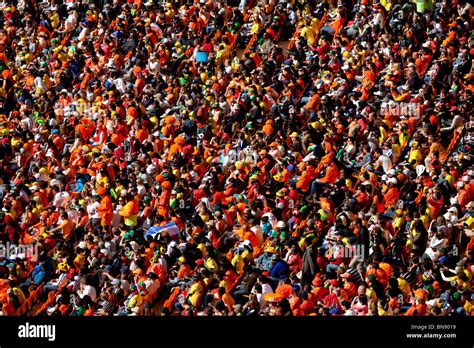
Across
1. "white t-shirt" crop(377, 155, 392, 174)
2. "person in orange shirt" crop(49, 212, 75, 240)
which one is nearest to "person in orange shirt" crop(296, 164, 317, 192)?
"white t-shirt" crop(377, 155, 392, 174)

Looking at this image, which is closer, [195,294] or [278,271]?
[195,294]

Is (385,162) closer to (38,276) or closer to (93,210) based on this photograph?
(93,210)

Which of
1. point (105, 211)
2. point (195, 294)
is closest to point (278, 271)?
point (195, 294)

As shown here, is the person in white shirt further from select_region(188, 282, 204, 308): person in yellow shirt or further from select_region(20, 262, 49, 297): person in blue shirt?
select_region(188, 282, 204, 308): person in yellow shirt

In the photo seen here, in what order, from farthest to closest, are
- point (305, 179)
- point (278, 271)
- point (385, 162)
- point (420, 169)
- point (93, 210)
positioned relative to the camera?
point (93, 210) < point (305, 179) < point (385, 162) < point (420, 169) < point (278, 271)

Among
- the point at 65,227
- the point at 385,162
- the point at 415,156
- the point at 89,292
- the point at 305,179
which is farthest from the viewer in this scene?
the point at 65,227

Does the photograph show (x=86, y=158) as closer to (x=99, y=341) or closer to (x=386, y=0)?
(x=386, y=0)

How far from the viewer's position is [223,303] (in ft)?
83.3

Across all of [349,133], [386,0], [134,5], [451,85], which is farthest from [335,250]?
[134,5]

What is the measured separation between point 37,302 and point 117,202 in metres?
3.29

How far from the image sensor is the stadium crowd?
26438 mm

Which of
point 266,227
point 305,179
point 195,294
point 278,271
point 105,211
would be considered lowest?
point 195,294

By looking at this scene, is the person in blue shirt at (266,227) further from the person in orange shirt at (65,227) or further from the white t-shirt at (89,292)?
the person in orange shirt at (65,227)

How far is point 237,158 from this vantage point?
31062 millimetres
